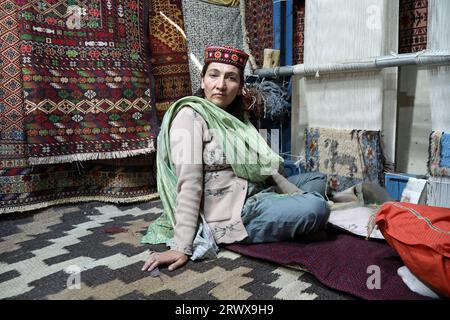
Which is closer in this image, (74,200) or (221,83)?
(221,83)

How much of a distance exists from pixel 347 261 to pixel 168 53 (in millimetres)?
1951

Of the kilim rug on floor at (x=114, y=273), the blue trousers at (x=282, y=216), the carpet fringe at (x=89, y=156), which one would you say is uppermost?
the carpet fringe at (x=89, y=156)

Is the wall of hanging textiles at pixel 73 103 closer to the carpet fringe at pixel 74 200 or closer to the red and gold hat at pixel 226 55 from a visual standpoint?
the carpet fringe at pixel 74 200

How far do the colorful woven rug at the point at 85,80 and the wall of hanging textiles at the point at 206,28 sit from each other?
0.36 meters

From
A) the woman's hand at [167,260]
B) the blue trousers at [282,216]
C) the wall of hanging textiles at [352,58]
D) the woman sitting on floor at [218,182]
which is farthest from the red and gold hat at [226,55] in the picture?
the woman's hand at [167,260]

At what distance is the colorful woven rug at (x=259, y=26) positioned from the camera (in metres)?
3.02

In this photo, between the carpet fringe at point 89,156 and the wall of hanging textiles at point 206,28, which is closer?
the carpet fringe at point 89,156

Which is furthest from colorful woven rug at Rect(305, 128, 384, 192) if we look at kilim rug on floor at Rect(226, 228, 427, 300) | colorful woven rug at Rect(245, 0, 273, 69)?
colorful woven rug at Rect(245, 0, 273, 69)

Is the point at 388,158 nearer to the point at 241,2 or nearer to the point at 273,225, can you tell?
the point at 273,225

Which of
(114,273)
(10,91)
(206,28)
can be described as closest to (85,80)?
(10,91)

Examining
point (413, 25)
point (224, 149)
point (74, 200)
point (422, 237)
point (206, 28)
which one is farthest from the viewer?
point (206, 28)

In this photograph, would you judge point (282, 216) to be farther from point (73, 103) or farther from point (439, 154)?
point (73, 103)

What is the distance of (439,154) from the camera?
6.26 feet

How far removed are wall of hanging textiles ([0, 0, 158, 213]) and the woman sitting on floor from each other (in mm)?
790
